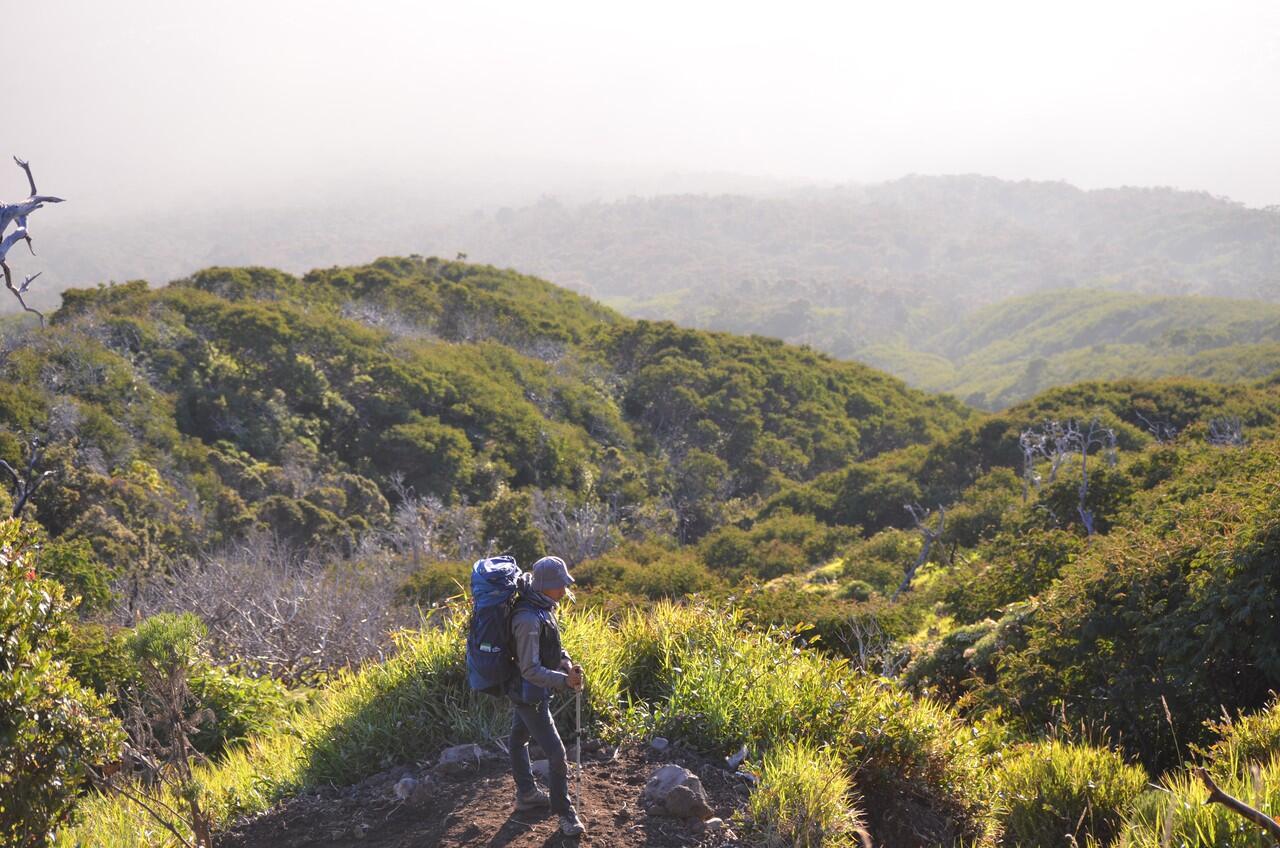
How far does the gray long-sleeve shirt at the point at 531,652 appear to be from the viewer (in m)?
4.35

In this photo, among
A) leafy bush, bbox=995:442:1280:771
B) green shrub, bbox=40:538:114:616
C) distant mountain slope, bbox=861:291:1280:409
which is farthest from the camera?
distant mountain slope, bbox=861:291:1280:409

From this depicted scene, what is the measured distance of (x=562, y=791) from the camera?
14.8 ft

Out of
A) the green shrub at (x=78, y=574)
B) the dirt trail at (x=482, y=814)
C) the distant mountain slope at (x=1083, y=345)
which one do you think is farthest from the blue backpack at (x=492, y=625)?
the distant mountain slope at (x=1083, y=345)

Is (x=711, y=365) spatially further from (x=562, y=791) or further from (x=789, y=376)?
(x=562, y=791)

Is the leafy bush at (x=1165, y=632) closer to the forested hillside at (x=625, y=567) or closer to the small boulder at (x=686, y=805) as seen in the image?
the forested hillside at (x=625, y=567)

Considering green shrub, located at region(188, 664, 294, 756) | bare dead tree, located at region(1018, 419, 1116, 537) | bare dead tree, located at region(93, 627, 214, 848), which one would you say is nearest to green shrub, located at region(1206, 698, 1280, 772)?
bare dead tree, located at region(93, 627, 214, 848)

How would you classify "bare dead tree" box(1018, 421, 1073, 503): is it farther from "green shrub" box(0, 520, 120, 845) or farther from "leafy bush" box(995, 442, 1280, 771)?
"green shrub" box(0, 520, 120, 845)

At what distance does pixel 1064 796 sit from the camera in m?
5.07

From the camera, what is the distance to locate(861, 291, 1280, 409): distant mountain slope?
70812 millimetres

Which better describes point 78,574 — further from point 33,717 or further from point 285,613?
point 33,717

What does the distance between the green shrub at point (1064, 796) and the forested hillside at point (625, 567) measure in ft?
0.06

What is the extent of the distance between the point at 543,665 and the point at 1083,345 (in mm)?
124697

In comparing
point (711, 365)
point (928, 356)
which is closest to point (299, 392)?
point (711, 365)

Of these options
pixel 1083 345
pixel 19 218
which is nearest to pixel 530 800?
pixel 19 218
